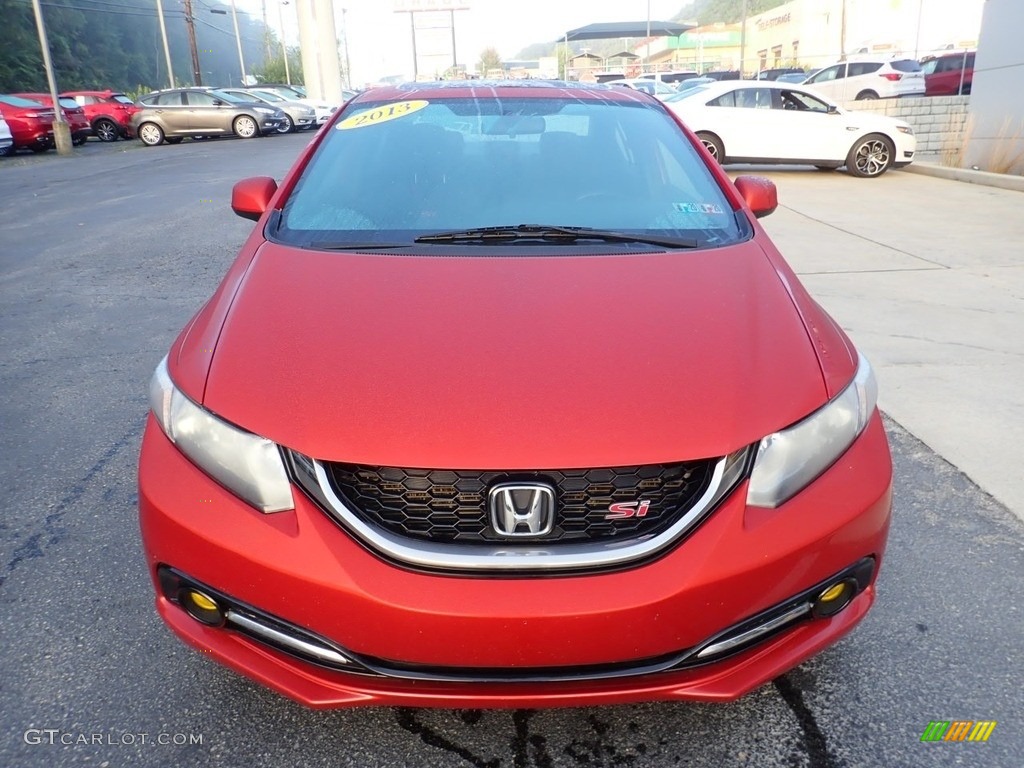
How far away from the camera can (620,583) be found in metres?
1.62

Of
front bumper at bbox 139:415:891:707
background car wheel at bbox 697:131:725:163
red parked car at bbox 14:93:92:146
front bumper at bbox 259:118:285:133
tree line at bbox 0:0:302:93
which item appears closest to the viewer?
front bumper at bbox 139:415:891:707

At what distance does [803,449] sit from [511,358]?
0.67 meters

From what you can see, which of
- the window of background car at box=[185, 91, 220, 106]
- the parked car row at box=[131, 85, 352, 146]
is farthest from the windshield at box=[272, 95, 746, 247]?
the window of background car at box=[185, 91, 220, 106]

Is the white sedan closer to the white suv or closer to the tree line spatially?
the white suv

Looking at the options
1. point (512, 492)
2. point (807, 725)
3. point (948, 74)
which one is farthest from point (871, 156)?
point (512, 492)

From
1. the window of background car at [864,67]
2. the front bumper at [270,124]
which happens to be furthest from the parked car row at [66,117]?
the window of background car at [864,67]

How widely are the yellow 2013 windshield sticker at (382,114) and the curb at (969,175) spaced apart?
10643 millimetres

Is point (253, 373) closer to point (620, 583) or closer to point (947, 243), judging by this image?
point (620, 583)

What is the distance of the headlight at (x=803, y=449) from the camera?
5.64 ft

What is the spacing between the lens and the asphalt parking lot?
6.44ft

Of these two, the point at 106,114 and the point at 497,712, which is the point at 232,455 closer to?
the point at 497,712

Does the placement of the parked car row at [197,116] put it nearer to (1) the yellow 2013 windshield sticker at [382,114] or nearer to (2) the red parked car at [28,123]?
(2) the red parked car at [28,123]

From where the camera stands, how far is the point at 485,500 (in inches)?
65.6

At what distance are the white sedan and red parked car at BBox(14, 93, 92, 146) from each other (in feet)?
60.3
